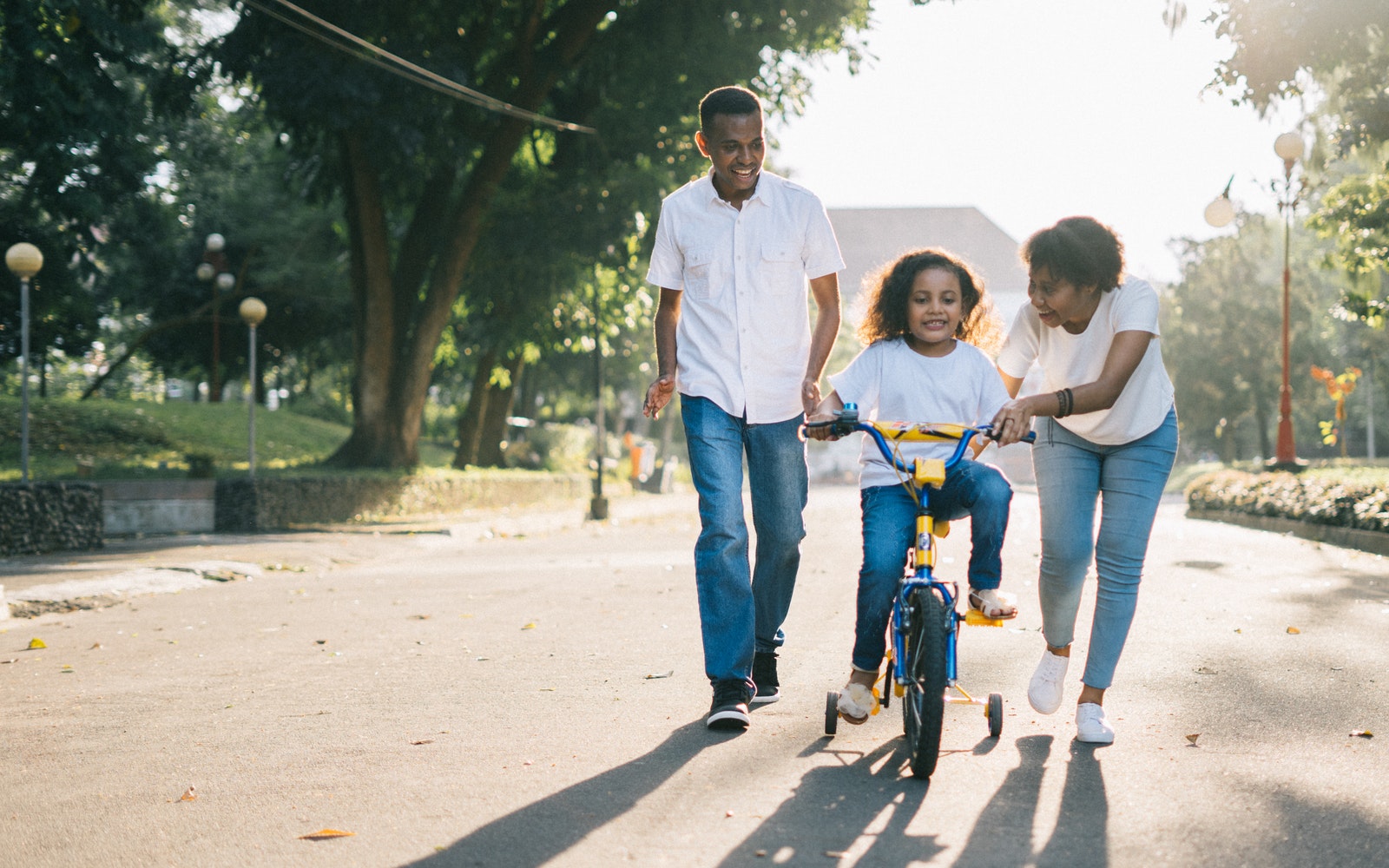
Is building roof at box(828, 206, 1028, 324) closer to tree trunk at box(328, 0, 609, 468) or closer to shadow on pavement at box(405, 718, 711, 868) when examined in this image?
tree trunk at box(328, 0, 609, 468)

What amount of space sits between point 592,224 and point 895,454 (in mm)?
17850

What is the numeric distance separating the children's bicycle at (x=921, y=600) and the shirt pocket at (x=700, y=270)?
3.23ft

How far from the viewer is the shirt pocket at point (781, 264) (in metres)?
5.08

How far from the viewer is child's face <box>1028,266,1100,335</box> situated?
15.0 feet

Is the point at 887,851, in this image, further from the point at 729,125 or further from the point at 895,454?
the point at 729,125

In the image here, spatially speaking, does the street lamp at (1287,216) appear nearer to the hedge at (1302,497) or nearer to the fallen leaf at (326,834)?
the hedge at (1302,497)

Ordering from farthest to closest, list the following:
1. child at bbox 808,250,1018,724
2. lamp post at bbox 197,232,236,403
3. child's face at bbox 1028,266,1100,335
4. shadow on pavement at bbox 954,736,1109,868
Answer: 1. lamp post at bbox 197,232,236,403
2. child's face at bbox 1028,266,1100,335
3. child at bbox 808,250,1018,724
4. shadow on pavement at bbox 954,736,1109,868

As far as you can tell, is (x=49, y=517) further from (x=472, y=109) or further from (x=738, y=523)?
(x=738, y=523)

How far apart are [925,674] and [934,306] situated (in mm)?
1325

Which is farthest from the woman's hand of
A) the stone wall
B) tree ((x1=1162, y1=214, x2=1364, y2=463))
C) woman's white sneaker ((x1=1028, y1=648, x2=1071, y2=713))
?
tree ((x1=1162, y1=214, x2=1364, y2=463))

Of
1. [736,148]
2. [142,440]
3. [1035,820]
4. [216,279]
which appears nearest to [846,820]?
[1035,820]

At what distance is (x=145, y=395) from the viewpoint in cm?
5250

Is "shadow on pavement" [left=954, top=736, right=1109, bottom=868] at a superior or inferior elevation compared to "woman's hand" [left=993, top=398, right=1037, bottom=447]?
inferior

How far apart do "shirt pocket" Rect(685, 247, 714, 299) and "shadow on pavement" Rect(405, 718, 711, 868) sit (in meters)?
1.67
